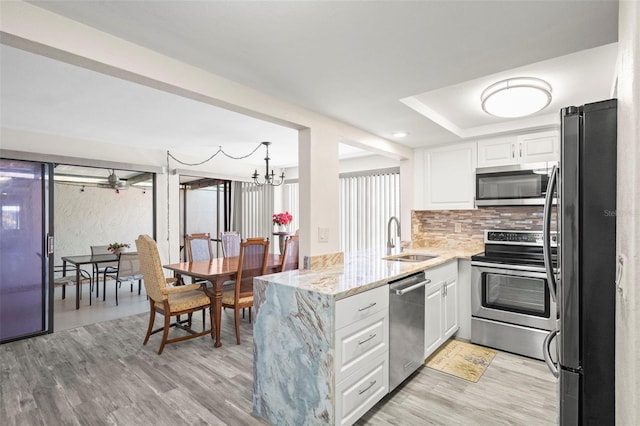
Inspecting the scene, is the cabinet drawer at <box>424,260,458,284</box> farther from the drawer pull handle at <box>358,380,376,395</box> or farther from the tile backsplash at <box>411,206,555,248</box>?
the drawer pull handle at <box>358,380,376,395</box>

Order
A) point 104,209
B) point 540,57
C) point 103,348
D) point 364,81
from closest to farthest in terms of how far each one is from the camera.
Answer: point 540,57, point 364,81, point 103,348, point 104,209

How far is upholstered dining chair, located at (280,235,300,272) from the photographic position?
3.56 meters

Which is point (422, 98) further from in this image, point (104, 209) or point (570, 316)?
point (104, 209)

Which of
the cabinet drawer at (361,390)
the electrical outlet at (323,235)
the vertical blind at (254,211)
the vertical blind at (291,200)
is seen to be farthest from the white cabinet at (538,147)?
the vertical blind at (254,211)

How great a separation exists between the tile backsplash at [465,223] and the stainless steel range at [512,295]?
47 centimetres

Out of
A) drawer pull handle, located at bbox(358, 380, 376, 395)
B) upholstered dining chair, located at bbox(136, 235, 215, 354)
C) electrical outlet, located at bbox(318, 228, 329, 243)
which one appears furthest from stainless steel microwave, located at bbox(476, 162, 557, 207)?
upholstered dining chair, located at bbox(136, 235, 215, 354)

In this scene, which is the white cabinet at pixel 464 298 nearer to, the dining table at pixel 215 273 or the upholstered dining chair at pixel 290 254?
the upholstered dining chair at pixel 290 254

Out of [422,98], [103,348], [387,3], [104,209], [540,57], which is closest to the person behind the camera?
[387,3]

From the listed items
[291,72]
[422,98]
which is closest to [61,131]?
[291,72]

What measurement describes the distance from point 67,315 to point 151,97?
341 cm

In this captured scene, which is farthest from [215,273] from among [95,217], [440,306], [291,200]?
[95,217]

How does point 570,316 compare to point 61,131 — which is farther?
point 61,131

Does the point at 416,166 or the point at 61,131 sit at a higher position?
the point at 61,131

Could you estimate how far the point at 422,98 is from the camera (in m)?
2.63
